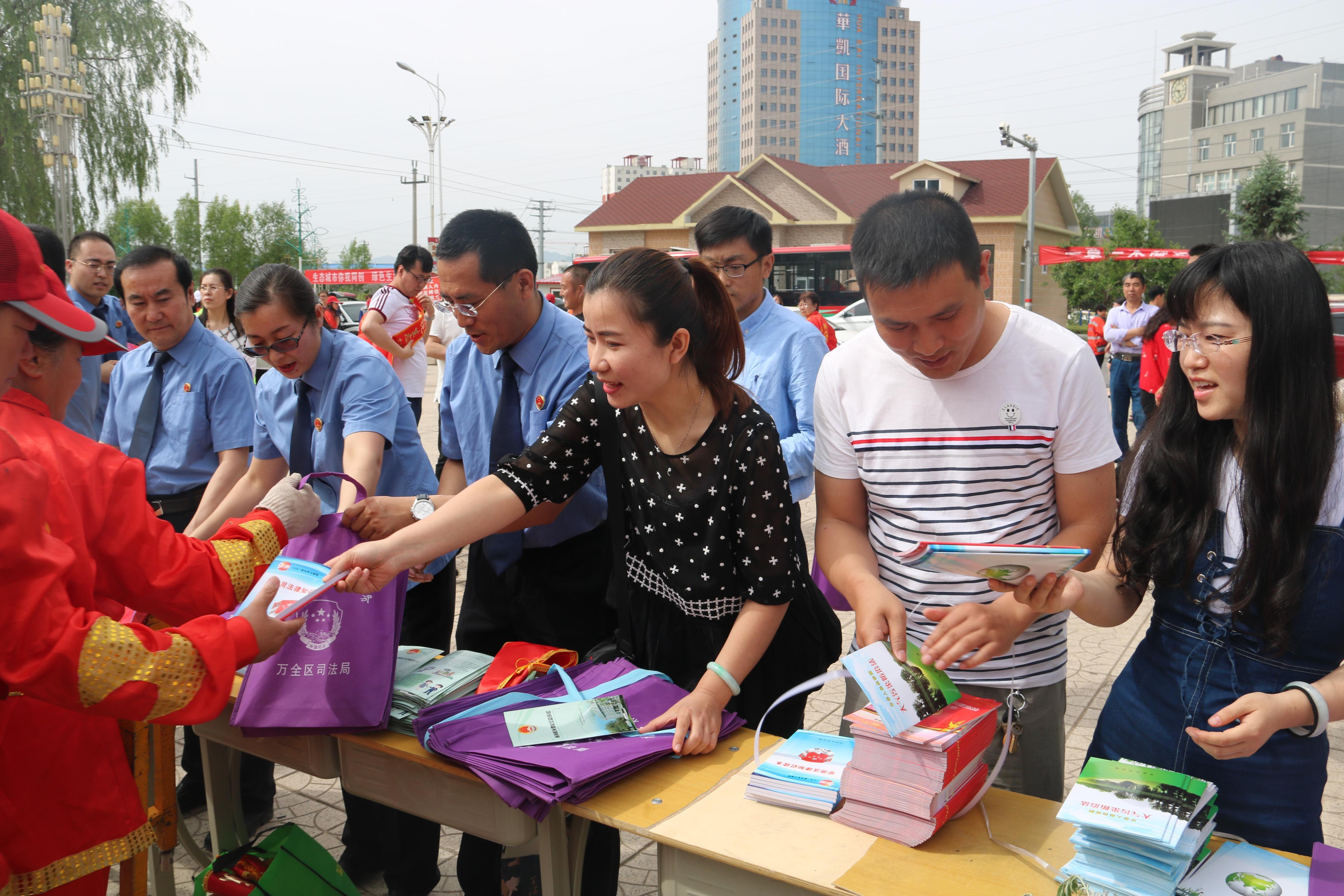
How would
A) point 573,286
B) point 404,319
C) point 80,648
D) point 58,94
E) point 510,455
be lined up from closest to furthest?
point 80,648
point 510,455
point 404,319
point 573,286
point 58,94

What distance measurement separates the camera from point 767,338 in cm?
330

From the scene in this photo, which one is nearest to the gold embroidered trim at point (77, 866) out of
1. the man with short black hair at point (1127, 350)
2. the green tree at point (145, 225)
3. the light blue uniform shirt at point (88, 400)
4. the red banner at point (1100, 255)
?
the light blue uniform shirt at point (88, 400)

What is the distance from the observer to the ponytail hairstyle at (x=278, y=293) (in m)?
2.76

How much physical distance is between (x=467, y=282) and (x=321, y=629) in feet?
→ 3.28

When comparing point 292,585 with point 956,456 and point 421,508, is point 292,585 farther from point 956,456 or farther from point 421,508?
point 956,456

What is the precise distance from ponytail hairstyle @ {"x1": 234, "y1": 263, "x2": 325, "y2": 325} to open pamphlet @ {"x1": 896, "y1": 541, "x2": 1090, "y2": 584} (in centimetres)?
210

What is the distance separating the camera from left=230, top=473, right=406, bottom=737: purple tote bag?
2.06m

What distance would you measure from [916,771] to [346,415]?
1.94 m

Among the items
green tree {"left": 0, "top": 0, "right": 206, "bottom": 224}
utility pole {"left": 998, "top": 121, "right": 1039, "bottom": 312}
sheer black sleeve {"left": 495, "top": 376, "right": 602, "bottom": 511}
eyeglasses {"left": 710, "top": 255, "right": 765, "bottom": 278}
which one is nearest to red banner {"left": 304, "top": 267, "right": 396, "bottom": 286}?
green tree {"left": 0, "top": 0, "right": 206, "bottom": 224}

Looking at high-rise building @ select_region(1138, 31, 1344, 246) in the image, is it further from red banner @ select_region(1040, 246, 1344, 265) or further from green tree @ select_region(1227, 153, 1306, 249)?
red banner @ select_region(1040, 246, 1344, 265)

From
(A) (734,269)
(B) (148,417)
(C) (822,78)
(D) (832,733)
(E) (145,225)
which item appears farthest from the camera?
(C) (822,78)

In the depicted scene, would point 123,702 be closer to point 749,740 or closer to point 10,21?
point 749,740

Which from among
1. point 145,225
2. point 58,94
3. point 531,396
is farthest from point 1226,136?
point 531,396

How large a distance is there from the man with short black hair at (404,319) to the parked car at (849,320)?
13.7 metres
